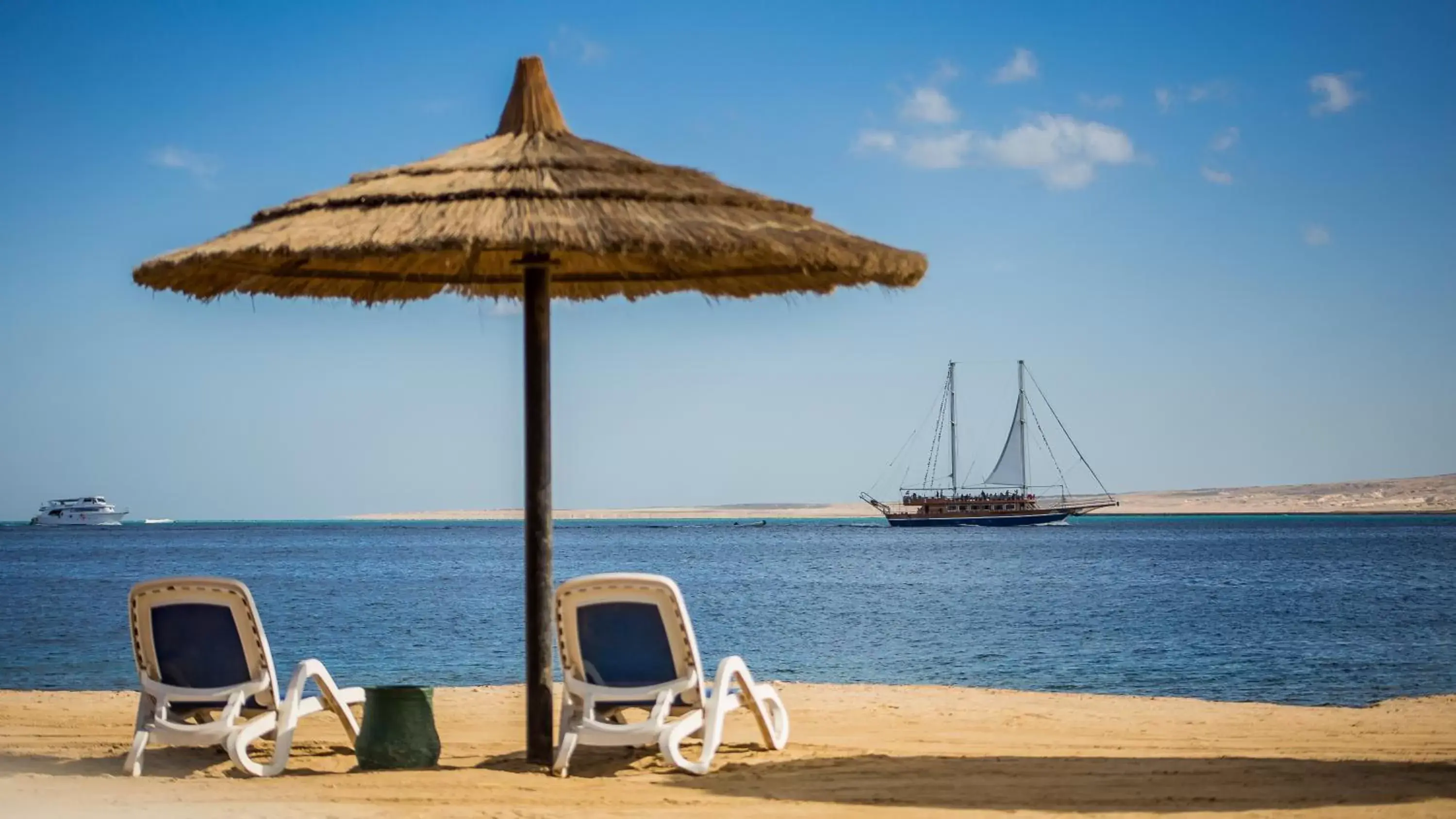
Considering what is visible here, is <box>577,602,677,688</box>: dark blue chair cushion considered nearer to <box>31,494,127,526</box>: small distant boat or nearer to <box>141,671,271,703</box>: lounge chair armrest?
<box>141,671,271,703</box>: lounge chair armrest

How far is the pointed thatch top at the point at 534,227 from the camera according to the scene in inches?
186

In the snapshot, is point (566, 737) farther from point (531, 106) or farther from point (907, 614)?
point (907, 614)

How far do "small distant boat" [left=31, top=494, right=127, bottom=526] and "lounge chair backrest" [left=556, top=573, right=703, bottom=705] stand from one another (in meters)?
112

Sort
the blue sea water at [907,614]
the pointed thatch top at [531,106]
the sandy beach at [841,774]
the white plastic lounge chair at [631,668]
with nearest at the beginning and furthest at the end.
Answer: the sandy beach at [841,774] < the white plastic lounge chair at [631,668] < the pointed thatch top at [531,106] < the blue sea water at [907,614]

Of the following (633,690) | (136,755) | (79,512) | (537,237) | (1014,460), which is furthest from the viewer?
(79,512)

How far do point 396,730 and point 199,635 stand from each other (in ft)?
2.77

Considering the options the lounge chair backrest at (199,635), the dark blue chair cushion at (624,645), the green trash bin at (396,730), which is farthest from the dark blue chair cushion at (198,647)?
the dark blue chair cushion at (624,645)

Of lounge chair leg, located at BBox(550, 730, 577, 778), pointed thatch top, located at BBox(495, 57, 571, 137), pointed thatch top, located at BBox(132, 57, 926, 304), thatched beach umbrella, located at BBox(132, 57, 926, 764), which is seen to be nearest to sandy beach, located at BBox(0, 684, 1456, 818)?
lounge chair leg, located at BBox(550, 730, 577, 778)

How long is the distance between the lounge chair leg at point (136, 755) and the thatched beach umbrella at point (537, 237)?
1.45m

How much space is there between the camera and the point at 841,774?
5254 mm

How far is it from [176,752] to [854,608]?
20.0 m

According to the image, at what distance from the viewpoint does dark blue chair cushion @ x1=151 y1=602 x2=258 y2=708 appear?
4.98 meters

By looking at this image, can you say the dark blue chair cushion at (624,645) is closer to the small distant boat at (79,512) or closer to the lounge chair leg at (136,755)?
the lounge chair leg at (136,755)

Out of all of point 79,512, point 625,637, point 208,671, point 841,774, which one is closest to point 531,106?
point 625,637
